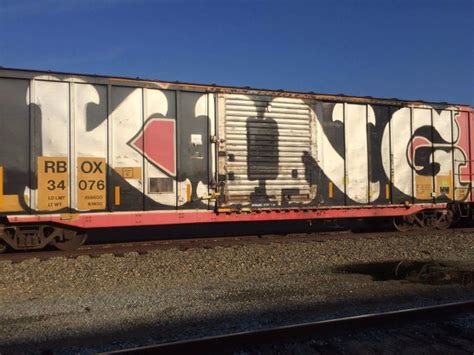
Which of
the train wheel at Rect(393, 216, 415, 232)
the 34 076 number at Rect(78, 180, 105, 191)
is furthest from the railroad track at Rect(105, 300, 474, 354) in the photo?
the train wheel at Rect(393, 216, 415, 232)

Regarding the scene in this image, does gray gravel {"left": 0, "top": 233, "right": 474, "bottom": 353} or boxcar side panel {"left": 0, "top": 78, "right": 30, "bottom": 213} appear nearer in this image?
A: gray gravel {"left": 0, "top": 233, "right": 474, "bottom": 353}

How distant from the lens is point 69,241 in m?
9.57

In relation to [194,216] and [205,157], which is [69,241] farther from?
[205,157]

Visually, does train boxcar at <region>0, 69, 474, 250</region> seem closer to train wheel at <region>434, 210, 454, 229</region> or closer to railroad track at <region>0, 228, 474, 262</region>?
train wheel at <region>434, 210, 454, 229</region>

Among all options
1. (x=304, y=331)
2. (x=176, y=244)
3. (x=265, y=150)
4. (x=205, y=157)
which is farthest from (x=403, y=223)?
(x=304, y=331)

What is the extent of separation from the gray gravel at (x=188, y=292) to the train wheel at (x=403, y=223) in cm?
245

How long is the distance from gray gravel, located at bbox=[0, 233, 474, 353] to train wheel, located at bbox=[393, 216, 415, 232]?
8.05ft

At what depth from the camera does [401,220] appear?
41.8 ft

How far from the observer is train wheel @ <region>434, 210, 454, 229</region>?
12969mm

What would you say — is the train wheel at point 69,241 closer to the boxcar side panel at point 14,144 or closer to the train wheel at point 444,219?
the boxcar side panel at point 14,144

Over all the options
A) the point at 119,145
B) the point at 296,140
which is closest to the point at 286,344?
the point at 119,145

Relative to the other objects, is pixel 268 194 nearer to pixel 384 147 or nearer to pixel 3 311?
pixel 384 147

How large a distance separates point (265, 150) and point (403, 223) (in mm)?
4765

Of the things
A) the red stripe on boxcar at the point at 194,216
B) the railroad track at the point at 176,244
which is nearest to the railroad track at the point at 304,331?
the railroad track at the point at 176,244
